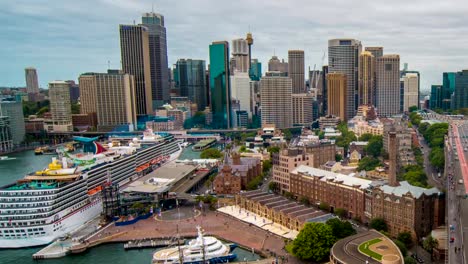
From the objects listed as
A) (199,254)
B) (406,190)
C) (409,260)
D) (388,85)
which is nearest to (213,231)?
(199,254)

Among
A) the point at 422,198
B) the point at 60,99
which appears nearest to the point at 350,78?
the point at 60,99

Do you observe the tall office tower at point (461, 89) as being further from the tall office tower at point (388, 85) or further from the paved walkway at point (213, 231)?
the paved walkway at point (213, 231)

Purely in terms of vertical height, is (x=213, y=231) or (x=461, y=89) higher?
(x=461, y=89)

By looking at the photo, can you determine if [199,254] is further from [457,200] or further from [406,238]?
[457,200]

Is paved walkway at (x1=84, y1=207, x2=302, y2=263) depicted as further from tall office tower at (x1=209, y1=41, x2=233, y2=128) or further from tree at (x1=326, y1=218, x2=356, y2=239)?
tall office tower at (x1=209, y1=41, x2=233, y2=128)

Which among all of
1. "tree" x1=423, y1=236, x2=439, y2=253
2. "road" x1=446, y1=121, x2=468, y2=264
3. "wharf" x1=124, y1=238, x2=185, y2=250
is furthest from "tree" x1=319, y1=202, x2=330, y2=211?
"wharf" x1=124, y1=238, x2=185, y2=250

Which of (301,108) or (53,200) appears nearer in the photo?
(53,200)

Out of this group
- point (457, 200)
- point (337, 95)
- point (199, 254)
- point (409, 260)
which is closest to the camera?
point (409, 260)
